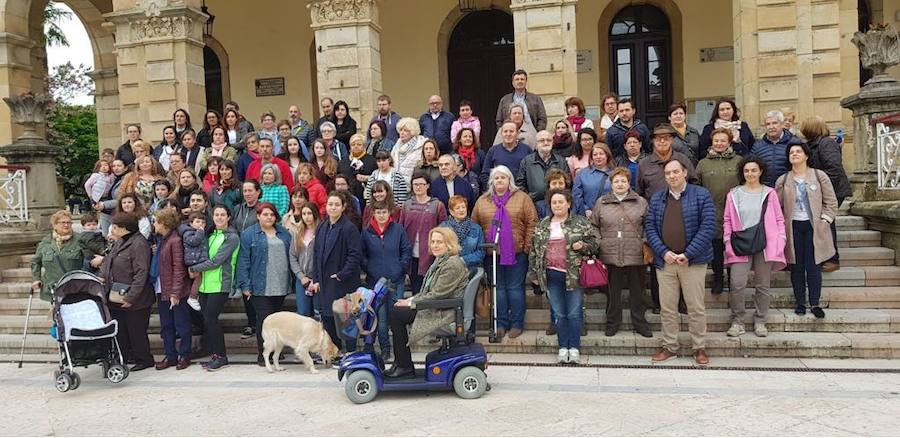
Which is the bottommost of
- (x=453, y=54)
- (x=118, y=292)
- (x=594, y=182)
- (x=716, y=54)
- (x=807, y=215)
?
(x=118, y=292)

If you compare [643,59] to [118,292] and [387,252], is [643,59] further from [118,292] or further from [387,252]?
[118,292]

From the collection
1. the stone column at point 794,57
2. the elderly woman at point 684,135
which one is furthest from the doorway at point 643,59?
the elderly woman at point 684,135

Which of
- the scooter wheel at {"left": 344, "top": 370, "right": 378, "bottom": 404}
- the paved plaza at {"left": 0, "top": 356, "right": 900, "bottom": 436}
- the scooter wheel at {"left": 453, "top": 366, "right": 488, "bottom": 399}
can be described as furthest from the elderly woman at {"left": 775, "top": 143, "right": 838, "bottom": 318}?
the scooter wheel at {"left": 344, "top": 370, "right": 378, "bottom": 404}

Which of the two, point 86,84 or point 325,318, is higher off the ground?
point 86,84

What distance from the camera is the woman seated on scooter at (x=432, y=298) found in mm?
5534

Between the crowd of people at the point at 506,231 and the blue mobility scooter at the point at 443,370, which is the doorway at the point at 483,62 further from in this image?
the blue mobility scooter at the point at 443,370

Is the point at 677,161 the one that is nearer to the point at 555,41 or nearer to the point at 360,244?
the point at 360,244

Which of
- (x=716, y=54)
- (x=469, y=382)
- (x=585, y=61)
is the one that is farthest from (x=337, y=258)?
(x=716, y=54)

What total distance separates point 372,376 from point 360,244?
1.59m

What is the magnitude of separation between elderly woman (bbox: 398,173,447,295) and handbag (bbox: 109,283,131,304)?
9.47 ft

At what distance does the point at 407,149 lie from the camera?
8281 millimetres

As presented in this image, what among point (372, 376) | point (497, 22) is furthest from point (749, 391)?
point (497, 22)

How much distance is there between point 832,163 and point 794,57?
3790 millimetres

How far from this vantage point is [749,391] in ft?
18.3
